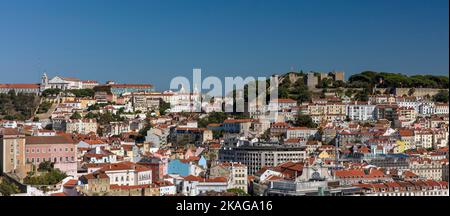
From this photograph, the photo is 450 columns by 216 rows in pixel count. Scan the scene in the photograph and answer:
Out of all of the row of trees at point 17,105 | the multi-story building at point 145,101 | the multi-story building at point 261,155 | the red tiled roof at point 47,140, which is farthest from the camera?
the multi-story building at point 145,101

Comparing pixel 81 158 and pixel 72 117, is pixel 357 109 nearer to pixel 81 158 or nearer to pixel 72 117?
pixel 72 117

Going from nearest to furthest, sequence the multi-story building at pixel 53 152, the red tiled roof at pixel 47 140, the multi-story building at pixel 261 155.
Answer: the multi-story building at pixel 53 152 < the red tiled roof at pixel 47 140 < the multi-story building at pixel 261 155

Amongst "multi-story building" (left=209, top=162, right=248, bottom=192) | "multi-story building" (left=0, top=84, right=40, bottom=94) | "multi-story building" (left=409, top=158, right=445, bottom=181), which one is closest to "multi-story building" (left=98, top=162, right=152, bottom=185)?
"multi-story building" (left=209, top=162, right=248, bottom=192)

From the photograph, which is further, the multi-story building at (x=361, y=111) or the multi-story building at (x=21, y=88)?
the multi-story building at (x=21, y=88)

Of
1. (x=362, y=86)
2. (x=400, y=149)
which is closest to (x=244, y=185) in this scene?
(x=400, y=149)

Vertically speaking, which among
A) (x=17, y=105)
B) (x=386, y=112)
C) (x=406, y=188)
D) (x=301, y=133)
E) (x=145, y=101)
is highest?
(x=145, y=101)

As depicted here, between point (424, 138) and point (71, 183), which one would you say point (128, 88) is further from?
point (71, 183)

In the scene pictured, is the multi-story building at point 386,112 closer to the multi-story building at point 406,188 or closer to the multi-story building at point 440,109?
the multi-story building at point 440,109

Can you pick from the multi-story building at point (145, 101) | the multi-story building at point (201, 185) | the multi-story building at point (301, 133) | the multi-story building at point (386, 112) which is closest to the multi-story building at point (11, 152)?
the multi-story building at point (201, 185)

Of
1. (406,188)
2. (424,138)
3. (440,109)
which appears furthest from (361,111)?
(406,188)

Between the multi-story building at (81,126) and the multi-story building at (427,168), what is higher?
the multi-story building at (81,126)
